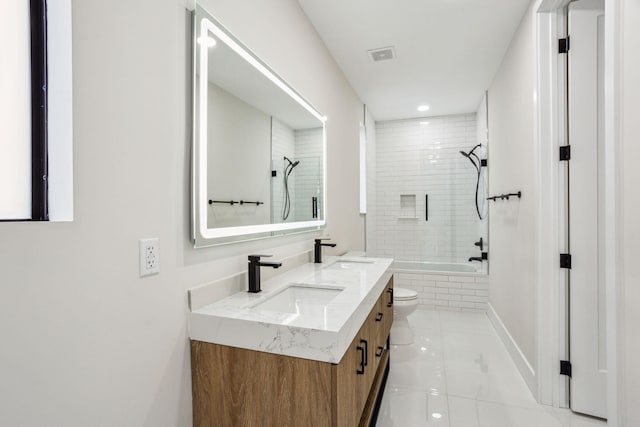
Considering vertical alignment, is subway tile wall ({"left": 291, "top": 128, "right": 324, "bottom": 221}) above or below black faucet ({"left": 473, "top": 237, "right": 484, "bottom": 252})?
above

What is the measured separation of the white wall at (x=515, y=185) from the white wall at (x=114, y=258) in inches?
83.8

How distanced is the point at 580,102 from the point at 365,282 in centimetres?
169

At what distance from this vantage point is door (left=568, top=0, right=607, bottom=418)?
1.87 m

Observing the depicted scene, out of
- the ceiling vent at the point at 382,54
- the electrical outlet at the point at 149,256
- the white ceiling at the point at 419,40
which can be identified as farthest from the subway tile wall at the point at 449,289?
the electrical outlet at the point at 149,256

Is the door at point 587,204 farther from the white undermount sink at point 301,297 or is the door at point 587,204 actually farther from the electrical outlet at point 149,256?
the electrical outlet at point 149,256

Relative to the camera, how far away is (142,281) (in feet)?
3.27

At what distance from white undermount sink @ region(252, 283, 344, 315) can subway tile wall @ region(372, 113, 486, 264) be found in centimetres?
346

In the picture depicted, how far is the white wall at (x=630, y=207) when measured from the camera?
1.06 metres

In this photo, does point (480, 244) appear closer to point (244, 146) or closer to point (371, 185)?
point (371, 185)

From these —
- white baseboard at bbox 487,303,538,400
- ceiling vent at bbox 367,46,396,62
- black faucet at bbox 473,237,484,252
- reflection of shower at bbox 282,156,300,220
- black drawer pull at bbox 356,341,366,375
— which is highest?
ceiling vent at bbox 367,46,396,62

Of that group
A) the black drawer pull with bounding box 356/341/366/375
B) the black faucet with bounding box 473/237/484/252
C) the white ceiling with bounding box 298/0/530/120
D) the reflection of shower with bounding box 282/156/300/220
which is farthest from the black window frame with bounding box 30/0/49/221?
the black faucet with bounding box 473/237/484/252

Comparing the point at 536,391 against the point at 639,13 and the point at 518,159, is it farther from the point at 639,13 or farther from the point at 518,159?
the point at 639,13

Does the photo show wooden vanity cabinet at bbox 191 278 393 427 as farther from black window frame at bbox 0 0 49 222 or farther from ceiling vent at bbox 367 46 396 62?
ceiling vent at bbox 367 46 396 62

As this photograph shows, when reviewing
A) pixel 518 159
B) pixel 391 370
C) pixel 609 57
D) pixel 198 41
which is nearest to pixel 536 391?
pixel 391 370
